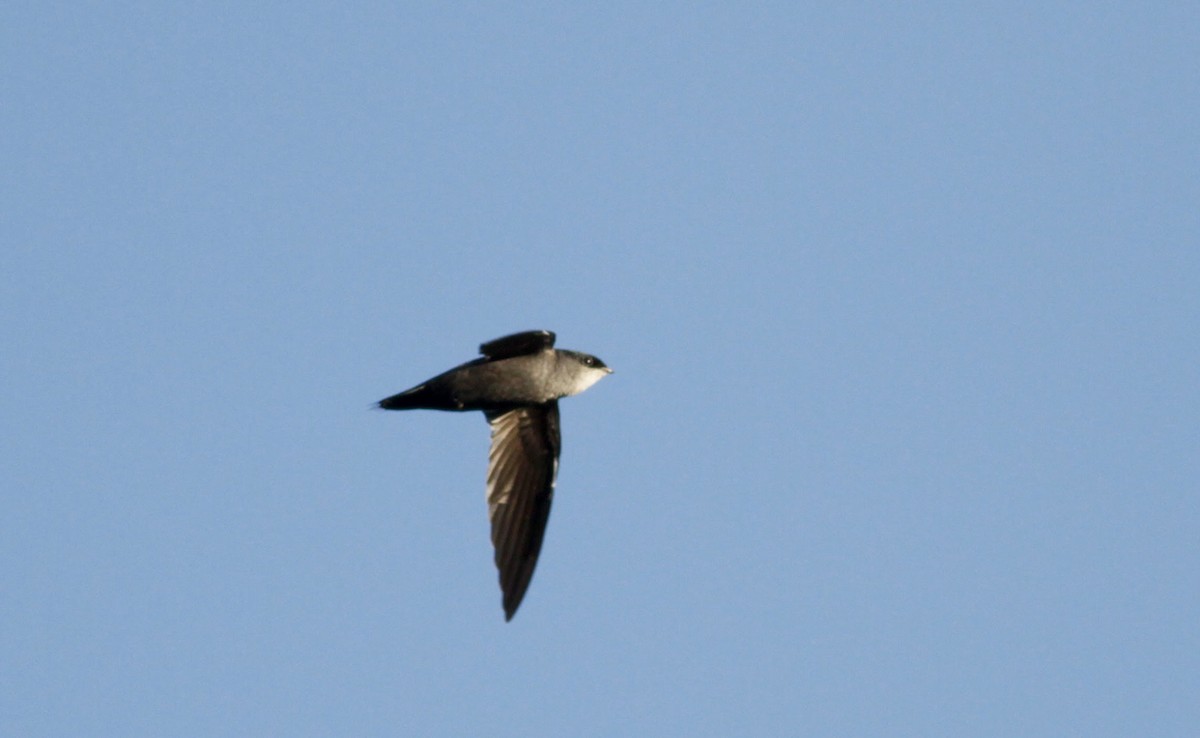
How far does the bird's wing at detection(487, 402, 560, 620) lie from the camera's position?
415 inches

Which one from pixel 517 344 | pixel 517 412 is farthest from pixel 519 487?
pixel 517 344

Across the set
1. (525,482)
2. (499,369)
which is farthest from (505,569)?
(499,369)

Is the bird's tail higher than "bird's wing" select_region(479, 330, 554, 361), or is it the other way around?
"bird's wing" select_region(479, 330, 554, 361)

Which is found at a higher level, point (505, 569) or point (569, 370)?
point (569, 370)

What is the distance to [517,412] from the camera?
11164mm

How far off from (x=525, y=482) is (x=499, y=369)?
43.0 inches

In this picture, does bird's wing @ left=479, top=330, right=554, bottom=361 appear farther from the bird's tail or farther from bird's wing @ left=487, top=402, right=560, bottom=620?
bird's wing @ left=487, top=402, right=560, bottom=620

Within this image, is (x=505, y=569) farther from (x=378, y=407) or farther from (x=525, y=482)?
(x=378, y=407)

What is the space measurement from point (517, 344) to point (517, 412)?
1.02 meters

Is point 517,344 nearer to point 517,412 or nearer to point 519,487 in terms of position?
point 517,412

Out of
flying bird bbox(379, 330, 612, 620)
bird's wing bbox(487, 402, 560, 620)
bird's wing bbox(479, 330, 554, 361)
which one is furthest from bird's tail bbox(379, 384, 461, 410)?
bird's wing bbox(487, 402, 560, 620)

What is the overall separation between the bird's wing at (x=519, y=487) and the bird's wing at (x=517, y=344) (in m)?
0.78

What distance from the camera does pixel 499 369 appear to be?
10312 mm

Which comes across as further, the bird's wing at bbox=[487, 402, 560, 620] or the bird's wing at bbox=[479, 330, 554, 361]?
the bird's wing at bbox=[487, 402, 560, 620]
